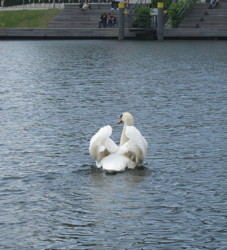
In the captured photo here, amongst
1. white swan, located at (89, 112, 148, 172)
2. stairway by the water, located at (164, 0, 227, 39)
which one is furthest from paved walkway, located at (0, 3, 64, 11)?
white swan, located at (89, 112, 148, 172)

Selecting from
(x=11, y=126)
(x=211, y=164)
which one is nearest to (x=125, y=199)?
(x=211, y=164)

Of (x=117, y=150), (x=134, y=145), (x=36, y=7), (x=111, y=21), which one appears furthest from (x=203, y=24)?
(x=134, y=145)

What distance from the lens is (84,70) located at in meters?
49.7

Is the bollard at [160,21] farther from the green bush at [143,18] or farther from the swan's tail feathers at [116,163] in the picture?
the swan's tail feathers at [116,163]

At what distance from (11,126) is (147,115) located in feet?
15.8

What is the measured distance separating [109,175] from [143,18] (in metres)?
64.3

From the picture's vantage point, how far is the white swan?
19328mm

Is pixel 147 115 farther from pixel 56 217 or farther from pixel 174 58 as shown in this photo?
pixel 174 58

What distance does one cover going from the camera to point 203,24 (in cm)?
8094

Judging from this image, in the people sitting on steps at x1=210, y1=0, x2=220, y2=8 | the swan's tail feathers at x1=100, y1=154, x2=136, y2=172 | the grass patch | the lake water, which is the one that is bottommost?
the grass patch

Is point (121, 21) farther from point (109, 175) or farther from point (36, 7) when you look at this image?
point (109, 175)

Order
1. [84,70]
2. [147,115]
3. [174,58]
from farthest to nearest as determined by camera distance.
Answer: [174,58] → [84,70] → [147,115]

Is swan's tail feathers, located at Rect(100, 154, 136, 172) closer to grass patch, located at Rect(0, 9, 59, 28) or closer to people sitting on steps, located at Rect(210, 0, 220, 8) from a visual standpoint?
people sitting on steps, located at Rect(210, 0, 220, 8)

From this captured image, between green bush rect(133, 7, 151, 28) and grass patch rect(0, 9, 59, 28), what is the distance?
1372 cm
